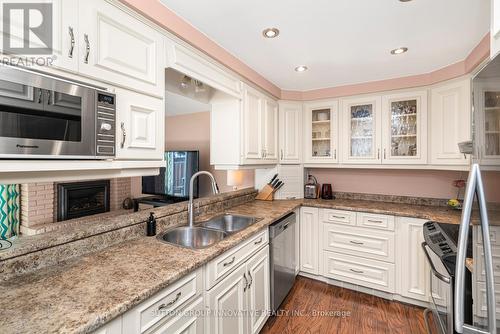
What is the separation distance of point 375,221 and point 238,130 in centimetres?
171

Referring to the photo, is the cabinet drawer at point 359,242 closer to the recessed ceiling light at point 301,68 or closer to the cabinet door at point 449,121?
the cabinet door at point 449,121

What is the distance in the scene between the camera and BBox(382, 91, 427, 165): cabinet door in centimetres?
247

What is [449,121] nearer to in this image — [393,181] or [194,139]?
[393,181]

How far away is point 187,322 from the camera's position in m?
1.15

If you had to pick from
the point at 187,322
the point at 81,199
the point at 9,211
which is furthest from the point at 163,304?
the point at 81,199

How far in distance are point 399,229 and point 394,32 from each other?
5.85 feet

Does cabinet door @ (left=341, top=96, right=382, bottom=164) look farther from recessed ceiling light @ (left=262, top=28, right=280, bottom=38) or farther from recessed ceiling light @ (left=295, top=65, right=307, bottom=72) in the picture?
recessed ceiling light @ (left=262, top=28, right=280, bottom=38)

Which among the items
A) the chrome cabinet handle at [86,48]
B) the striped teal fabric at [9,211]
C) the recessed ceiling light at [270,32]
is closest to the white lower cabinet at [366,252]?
the recessed ceiling light at [270,32]

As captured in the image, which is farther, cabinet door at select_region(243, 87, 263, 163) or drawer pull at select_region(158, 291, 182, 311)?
cabinet door at select_region(243, 87, 263, 163)

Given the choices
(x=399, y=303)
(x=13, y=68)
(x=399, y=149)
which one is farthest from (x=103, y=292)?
(x=399, y=149)

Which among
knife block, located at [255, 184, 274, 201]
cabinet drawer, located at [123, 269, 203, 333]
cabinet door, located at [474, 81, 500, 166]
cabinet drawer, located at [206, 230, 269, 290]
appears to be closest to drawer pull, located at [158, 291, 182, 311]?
cabinet drawer, located at [123, 269, 203, 333]

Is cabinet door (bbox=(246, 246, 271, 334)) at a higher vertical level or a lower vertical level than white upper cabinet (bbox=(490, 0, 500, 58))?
lower

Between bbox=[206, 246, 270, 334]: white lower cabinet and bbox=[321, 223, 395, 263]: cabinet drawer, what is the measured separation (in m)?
0.99

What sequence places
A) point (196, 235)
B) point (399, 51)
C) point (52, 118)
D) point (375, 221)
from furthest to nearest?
point (375, 221) → point (399, 51) → point (196, 235) → point (52, 118)
